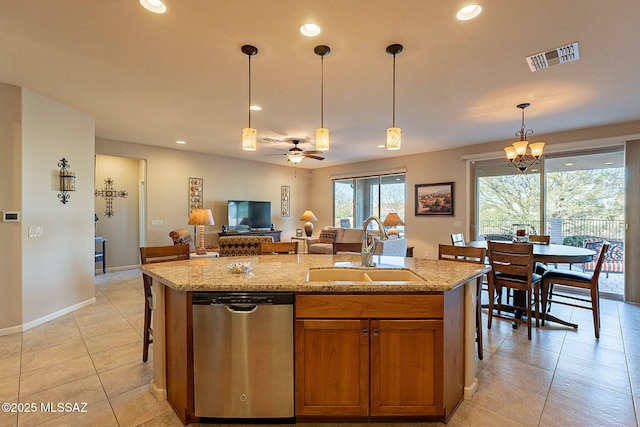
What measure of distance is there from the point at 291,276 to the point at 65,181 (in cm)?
360

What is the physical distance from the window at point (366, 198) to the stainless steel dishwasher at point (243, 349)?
599 cm

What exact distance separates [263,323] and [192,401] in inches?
25.9

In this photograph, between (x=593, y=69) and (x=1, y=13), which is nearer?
(x=1, y=13)

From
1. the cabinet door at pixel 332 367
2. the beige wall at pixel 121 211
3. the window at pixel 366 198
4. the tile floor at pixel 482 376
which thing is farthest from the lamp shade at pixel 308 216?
the cabinet door at pixel 332 367

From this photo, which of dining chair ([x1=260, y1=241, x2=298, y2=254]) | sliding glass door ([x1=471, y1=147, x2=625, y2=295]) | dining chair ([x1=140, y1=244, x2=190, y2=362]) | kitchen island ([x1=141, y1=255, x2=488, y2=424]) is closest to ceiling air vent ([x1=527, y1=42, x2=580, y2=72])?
kitchen island ([x1=141, y1=255, x2=488, y2=424])

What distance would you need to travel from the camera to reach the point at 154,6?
6.30 ft

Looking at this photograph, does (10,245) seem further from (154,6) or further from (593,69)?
(593,69)

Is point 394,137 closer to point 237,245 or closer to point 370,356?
point 370,356

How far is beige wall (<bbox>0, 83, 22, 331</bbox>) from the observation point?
3.14 meters

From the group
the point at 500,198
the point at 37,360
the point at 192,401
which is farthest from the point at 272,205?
the point at 192,401

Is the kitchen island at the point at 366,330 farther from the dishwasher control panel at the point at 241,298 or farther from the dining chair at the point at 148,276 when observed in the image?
the dining chair at the point at 148,276

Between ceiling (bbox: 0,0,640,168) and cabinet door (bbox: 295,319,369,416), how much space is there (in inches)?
80.1

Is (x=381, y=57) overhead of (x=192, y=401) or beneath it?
overhead

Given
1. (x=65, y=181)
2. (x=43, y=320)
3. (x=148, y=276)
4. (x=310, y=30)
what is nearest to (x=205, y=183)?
(x=65, y=181)
